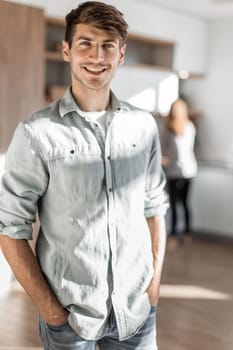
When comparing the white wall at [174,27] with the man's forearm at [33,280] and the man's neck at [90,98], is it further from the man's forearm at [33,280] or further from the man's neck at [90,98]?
the man's forearm at [33,280]

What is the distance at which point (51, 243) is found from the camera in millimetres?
1414

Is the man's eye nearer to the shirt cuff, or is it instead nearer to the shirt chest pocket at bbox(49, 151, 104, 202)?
the shirt chest pocket at bbox(49, 151, 104, 202)

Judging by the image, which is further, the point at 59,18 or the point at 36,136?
the point at 59,18

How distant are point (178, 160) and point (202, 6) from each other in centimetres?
162

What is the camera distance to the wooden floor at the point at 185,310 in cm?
344

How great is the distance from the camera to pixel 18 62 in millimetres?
4602

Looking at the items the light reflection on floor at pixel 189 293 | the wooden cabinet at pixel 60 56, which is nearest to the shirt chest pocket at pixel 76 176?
the light reflection on floor at pixel 189 293

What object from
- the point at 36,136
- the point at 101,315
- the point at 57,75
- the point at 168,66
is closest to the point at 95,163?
the point at 36,136

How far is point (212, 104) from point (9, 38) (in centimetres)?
304

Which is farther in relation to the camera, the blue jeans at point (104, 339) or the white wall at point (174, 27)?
the white wall at point (174, 27)

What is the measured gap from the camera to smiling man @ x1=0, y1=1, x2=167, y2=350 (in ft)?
4.56

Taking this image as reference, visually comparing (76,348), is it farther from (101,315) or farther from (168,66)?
(168,66)

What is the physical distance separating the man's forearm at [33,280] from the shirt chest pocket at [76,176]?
0.17 m

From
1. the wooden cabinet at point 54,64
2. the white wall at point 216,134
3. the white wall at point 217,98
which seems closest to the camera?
the wooden cabinet at point 54,64
